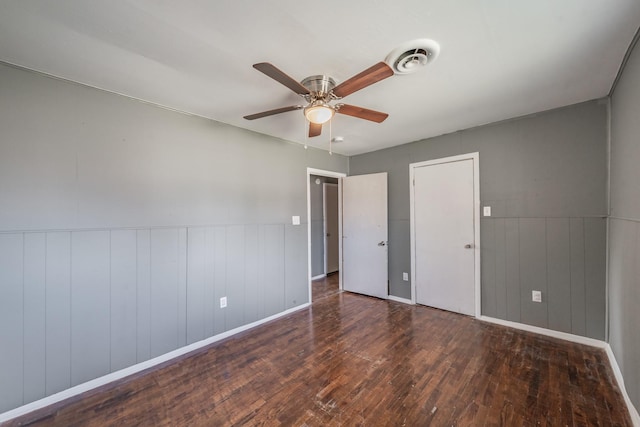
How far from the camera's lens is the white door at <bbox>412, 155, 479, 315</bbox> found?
315 centimetres

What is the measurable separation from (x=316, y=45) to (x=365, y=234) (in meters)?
2.99

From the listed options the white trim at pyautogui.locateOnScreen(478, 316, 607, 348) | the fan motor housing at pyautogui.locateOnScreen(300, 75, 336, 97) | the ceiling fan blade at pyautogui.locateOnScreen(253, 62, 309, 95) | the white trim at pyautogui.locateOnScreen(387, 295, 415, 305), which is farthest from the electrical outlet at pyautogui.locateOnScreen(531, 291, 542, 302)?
the ceiling fan blade at pyautogui.locateOnScreen(253, 62, 309, 95)

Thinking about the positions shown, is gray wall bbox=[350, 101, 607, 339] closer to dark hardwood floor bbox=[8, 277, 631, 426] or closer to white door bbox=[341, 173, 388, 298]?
dark hardwood floor bbox=[8, 277, 631, 426]

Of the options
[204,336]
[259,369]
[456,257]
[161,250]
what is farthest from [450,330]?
[161,250]

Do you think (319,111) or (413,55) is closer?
(413,55)

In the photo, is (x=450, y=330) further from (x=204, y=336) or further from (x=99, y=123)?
(x=99, y=123)

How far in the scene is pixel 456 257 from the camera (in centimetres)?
326

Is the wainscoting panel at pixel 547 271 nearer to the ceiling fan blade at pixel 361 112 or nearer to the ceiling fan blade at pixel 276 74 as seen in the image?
the ceiling fan blade at pixel 361 112

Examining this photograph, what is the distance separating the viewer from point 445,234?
11.0 feet

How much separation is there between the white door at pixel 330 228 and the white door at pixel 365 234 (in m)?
1.17

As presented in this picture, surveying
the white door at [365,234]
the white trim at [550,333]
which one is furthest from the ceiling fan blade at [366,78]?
the white trim at [550,333]

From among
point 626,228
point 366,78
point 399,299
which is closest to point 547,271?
point 626,228

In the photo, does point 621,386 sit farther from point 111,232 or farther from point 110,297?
point 111,232

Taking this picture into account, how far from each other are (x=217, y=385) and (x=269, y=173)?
7.48 ft
